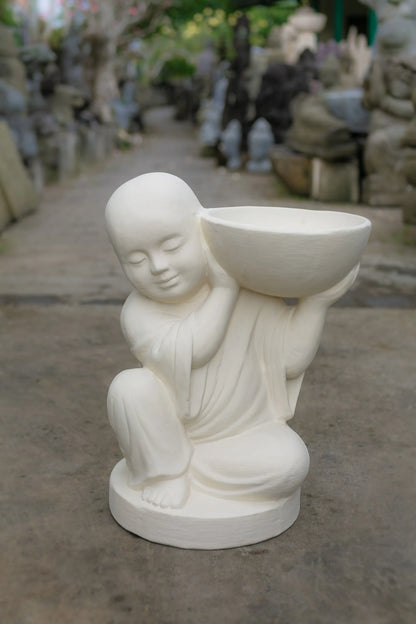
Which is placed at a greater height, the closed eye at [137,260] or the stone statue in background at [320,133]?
the closed eye at [137,260]

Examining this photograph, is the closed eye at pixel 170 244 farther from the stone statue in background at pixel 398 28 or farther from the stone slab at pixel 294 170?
the stone slab at pixel 294 170

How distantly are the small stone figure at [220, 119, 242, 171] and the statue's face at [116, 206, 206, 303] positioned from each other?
1029 centimetres

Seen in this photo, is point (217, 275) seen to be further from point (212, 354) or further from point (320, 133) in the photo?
point (320, 133)

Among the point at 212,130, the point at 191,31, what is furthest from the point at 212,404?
the point at 191,31

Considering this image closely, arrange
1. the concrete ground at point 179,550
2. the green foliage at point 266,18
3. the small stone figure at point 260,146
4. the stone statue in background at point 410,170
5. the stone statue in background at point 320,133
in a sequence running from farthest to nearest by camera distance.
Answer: the green foliage at point 266,18
the small stone figure at point 260,146
the stone statue in background at point 320,133
the stone statue in background at point 410,170
the concrete ground at point 179,550

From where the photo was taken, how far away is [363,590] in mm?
2033

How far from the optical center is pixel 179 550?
86.6 inches

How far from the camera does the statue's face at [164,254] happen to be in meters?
2.12

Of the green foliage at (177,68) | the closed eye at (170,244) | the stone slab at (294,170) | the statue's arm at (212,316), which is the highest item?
the closed eye at (170,244)

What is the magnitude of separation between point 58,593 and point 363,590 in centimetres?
77

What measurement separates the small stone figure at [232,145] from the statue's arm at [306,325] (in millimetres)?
10220

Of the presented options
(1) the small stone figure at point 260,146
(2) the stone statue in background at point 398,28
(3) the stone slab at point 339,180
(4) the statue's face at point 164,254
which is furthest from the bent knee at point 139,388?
(1) the small stone figure at point 260,146

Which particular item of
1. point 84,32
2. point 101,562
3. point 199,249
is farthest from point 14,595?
point 84,32

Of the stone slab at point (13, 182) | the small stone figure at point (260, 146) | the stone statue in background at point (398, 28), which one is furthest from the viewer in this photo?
the small stone figure at point (260, 146)
